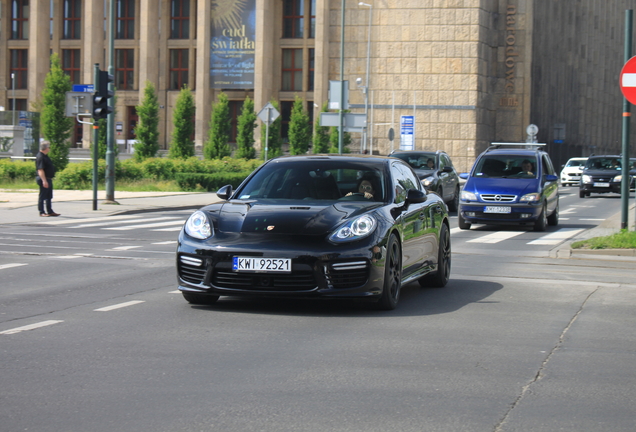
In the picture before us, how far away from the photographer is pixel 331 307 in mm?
9516

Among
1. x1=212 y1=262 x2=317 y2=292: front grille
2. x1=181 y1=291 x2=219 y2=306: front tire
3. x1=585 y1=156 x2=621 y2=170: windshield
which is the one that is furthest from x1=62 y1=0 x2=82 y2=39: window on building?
x1=212 y1=262 x2=317 y2=292: front grille

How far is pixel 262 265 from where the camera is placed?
28.4 feet

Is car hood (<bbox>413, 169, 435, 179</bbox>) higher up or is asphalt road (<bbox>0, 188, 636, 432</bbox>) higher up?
car hood (<bbox>413, 169, 435, 179</bbox>)

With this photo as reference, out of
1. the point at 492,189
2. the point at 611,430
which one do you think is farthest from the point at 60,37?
the point at 611,430

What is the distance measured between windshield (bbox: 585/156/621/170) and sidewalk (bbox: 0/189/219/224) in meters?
16.4

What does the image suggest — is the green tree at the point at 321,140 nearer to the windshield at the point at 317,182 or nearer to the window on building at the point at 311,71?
the window on building at the point at 311,71

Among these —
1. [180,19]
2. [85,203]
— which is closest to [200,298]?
[85,203]

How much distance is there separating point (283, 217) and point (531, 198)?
12.6 meters

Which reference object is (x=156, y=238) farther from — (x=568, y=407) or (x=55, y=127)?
(x=55, y=127)

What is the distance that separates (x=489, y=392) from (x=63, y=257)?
30.5 ft

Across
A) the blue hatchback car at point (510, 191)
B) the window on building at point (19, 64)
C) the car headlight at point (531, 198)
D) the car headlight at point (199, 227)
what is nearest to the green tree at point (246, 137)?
the window on building at point (19, 64)

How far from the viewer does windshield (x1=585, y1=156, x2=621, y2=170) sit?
40.1m

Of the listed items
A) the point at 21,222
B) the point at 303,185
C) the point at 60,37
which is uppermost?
the point at 60,37

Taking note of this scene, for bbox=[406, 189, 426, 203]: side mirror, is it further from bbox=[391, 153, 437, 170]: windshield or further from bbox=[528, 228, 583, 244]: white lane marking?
bbox=[391, 153, 437, 170]: windshield
